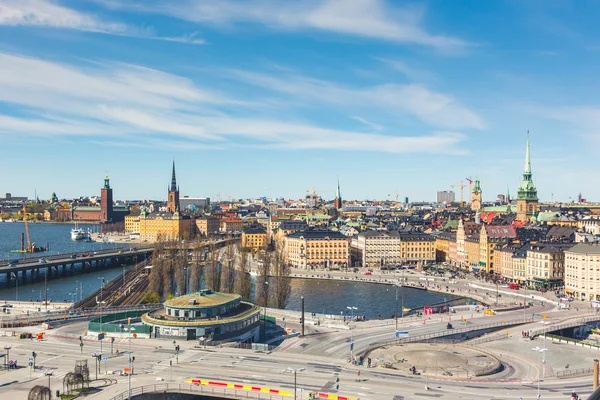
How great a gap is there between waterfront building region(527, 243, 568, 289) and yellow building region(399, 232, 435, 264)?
4458 cm

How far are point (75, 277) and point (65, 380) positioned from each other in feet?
338

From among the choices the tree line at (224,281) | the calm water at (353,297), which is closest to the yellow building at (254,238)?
the calm water at (353,297)

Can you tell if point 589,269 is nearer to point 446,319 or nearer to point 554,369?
point 446,319

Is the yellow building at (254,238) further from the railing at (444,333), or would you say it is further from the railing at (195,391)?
the railing at (195,391)

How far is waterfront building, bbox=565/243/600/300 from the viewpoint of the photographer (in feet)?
311

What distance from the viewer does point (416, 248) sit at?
153375 mm

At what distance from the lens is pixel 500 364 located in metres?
50.9

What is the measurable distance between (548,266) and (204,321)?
2881 inches

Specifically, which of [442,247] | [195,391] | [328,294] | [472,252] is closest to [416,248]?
[442,247]

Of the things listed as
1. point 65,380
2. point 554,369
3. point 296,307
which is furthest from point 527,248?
point 65,380

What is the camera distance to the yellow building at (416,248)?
15250 cm

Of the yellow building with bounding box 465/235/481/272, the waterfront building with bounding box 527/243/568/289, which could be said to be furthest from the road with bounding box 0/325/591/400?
the yellow building with bounding box 465/235/481/272

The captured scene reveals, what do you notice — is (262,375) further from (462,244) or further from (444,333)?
(462,244)

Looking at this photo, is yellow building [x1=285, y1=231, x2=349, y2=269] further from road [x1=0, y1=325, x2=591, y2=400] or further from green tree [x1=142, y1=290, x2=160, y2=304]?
road [x1=0, y1=325, x2=591, y2=400]
